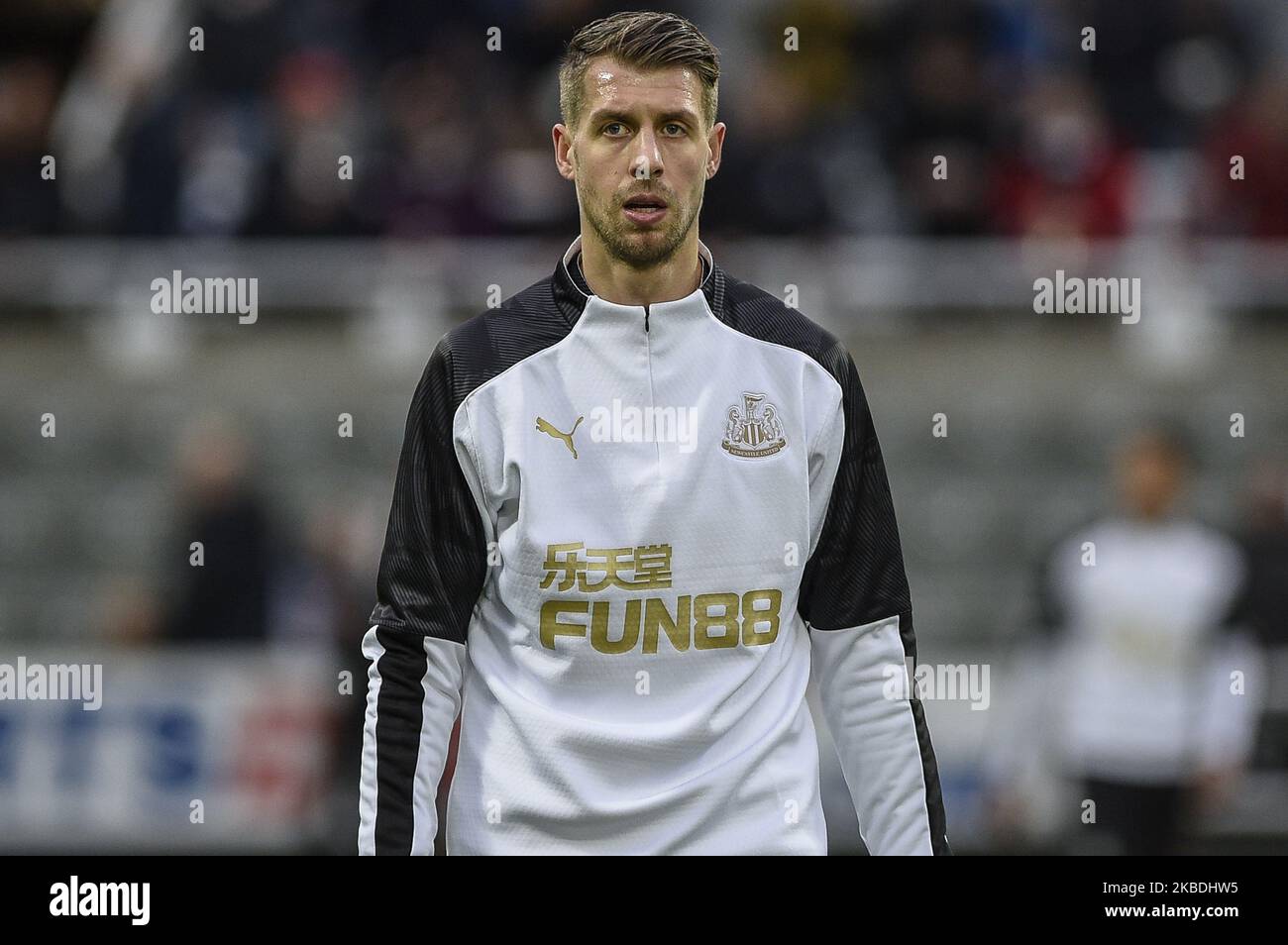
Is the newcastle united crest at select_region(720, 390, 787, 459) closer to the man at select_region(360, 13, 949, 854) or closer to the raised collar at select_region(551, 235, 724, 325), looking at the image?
the man at select_region(360, 13, 949, 854)

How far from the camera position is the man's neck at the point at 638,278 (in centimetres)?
310

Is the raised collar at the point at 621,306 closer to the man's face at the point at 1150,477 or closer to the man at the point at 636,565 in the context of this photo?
the man at the point at 636,565

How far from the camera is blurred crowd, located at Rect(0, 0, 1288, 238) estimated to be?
8.62 metres

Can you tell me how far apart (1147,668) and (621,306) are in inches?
166

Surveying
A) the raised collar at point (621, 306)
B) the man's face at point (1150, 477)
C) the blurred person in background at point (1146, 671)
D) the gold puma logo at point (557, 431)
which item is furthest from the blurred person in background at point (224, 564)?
the gold puma logo at point (557, 431)

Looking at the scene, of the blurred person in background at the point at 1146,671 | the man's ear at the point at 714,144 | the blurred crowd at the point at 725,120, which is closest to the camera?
the man's ear at the point at 714,144

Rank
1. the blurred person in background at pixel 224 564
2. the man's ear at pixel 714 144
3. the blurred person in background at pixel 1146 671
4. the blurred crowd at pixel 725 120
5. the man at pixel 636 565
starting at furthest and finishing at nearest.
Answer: the blurred crowd at pixel 725 120, the blurred person in background at pixel 224 564, the blurred person in background at pixel 1146 671, the man's ear at pixel 714 144, the man at pixel 636 565

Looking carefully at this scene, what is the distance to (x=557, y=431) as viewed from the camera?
3.02m

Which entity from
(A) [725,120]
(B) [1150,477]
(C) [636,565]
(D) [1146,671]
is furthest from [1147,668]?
(C) [636,565]

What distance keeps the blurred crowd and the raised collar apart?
196 inches

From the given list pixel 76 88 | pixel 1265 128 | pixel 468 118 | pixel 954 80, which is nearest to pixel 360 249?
pixel 468 118

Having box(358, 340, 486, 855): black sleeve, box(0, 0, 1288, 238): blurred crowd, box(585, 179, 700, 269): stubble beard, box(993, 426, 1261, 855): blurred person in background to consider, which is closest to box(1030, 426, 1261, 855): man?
box(993, 426, 1261, 855): blurred person in background
